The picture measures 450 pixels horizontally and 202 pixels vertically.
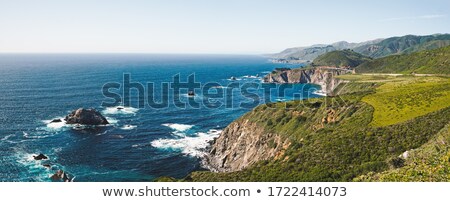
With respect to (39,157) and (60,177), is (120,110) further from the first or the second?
(60,177)

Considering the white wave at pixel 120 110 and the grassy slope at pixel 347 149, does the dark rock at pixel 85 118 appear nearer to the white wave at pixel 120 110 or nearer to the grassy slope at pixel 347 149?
the white wave at pixel 120 110

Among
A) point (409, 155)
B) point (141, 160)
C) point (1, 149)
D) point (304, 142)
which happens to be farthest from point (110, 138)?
point (409, 155)

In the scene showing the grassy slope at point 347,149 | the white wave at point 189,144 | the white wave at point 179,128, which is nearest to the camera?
the grassy slope at point 347,149

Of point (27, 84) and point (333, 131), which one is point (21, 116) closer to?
point (27, 84)

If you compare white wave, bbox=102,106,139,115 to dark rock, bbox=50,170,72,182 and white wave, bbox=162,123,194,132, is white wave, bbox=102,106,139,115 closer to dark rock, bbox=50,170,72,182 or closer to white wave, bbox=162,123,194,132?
white wave, bbox=162,123,194,132

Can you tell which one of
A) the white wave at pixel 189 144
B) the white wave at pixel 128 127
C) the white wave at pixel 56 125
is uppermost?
the white wave at pixel 56 125

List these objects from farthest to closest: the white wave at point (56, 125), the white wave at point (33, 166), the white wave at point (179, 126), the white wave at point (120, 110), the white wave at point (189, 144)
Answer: the white wave at point (120, 110), the white wave at point (179, 126), the white wave at point (56, 125), the white wave at point (189, 144), the white wave at point (33, 166)

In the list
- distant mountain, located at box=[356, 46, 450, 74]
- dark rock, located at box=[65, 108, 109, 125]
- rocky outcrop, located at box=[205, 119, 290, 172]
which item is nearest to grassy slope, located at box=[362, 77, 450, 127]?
rocky outcrop, located at box=[205, 119, 290, 172]

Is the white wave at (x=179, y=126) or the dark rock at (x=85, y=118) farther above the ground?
the dark rock at (x=85, y=118)

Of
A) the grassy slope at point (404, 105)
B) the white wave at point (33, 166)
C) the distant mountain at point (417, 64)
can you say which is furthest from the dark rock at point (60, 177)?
the distant mountain at point (417, 64)
